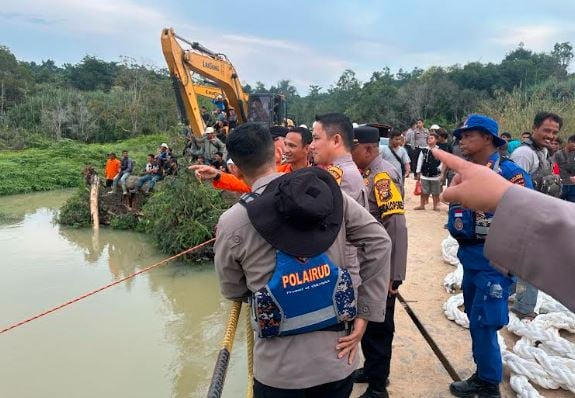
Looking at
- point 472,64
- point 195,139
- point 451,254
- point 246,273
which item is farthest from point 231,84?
point 472,64

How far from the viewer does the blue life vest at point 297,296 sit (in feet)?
5.03

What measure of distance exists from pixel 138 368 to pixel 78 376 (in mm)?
618

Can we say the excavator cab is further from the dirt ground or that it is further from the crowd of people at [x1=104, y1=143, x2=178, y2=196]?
the dirt ground

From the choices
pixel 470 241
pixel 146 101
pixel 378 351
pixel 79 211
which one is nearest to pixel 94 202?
pixel 79 211

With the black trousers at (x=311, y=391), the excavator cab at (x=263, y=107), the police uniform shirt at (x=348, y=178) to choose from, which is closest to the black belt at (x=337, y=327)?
the black trousers at (x=311, y=391)

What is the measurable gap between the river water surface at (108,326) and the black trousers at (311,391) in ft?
9.48

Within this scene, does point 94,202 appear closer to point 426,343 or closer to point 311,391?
point 426,343

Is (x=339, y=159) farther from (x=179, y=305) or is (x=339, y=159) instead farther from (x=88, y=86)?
(x=88, y=86)

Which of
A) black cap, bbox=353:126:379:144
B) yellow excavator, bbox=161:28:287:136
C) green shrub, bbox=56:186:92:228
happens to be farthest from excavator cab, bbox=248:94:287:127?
black cap, bbox=353:126:379:144

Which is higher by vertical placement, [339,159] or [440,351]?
[339,159]

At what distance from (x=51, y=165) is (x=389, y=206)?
22.8 metres

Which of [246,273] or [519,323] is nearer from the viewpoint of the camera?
[246,273]

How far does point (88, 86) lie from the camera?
166ft

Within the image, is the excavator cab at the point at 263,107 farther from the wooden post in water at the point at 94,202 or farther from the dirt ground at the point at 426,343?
the dirt ground at the point at 426,343
